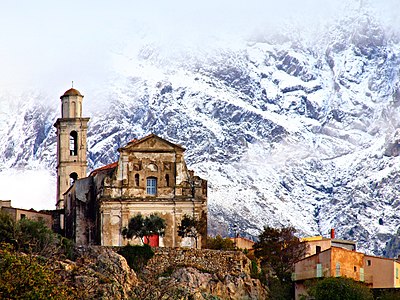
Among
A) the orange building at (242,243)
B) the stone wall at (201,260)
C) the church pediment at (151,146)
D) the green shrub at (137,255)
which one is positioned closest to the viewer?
the green shrub at (137,255)

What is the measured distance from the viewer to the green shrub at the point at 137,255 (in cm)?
11938

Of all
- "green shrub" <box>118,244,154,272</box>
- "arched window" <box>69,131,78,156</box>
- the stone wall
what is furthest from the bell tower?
"green shrub" <box>118,244,154,272</box>

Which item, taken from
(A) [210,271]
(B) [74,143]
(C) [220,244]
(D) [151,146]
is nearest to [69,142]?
(B) [74,143]

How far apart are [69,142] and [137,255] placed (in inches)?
1309

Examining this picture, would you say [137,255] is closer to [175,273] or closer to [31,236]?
[175,273]

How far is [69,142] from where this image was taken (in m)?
152

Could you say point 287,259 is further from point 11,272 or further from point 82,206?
point 11,272

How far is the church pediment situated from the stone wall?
1258cm

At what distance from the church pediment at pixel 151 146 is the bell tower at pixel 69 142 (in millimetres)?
18006

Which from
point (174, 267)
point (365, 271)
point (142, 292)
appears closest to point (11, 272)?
point (142, 292)

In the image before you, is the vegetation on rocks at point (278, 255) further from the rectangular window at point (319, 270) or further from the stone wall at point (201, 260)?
the stone wall at point (201, 260)

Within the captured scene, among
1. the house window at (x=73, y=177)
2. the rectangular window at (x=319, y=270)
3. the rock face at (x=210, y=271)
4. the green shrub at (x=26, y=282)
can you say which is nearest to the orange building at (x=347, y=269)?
the rectangular window at (x=319, y=270)

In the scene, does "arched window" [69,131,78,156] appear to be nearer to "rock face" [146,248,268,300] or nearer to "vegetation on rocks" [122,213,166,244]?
"vegetation on rocks" [122,213,166,244]

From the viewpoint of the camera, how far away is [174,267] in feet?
397
